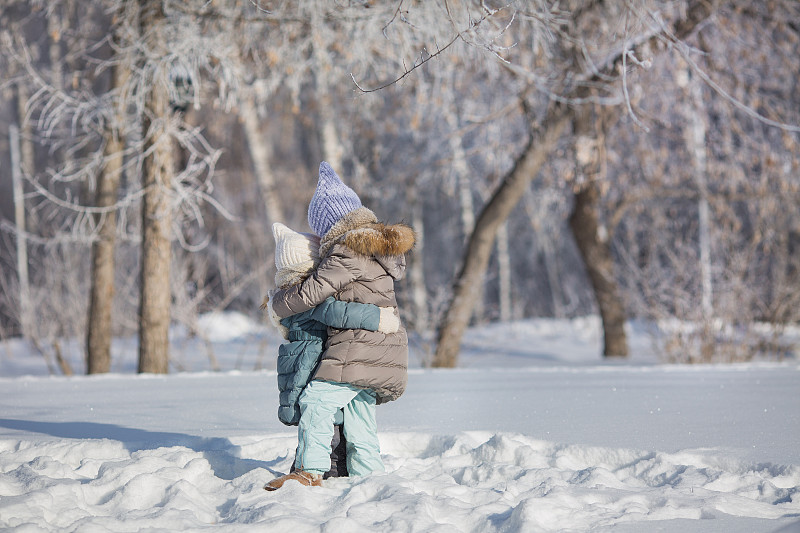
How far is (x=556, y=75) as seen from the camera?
8641mm

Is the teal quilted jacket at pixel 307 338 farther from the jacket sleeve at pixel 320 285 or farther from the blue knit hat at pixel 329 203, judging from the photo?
the blue knit hat at pixel 329 203

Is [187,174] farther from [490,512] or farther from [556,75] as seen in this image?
[490,512]

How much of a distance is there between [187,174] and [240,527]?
17.2 ft

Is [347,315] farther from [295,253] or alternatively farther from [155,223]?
[155,223]

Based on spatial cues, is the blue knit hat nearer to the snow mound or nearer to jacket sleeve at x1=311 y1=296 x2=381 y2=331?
jacket sleeve at x1=311 y1=296 x2=381 y2=331

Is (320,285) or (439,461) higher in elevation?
(320,285)

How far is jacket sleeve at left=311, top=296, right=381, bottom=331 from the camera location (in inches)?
132

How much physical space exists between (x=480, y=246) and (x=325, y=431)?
6759 mm

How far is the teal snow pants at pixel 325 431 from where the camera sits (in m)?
3.34

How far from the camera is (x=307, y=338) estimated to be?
349cm

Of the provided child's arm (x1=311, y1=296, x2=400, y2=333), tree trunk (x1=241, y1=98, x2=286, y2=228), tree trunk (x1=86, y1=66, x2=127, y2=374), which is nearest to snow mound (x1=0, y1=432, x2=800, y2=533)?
child's arm (x1=311, y1=296, x2=400, y2=333)

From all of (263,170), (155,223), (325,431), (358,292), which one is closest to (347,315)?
(358,292)

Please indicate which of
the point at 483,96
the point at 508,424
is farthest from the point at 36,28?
the point at 508,424

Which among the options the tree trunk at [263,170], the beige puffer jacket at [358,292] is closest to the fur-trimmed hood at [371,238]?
the beige puffer jacket at [358,292]
